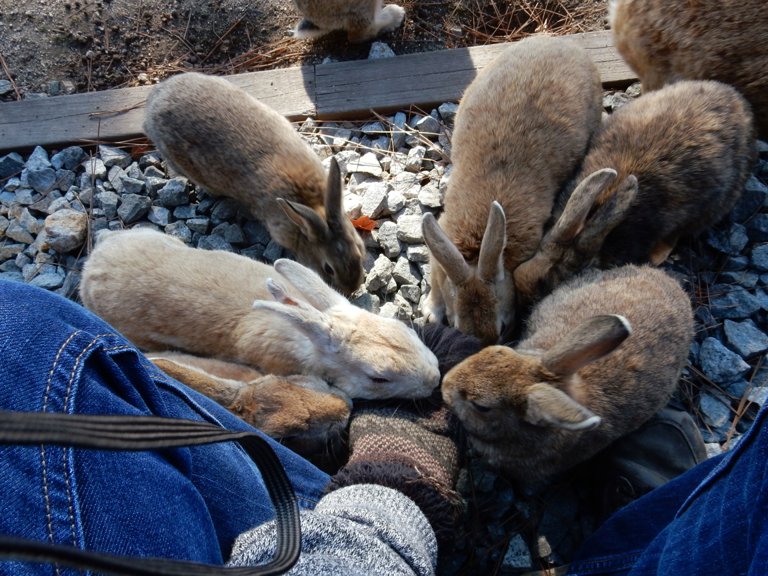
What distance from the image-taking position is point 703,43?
3.10m

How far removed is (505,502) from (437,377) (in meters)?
0.65

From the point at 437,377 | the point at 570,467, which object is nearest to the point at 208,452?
the point at 437,377

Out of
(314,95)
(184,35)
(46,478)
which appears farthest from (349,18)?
(46,478)

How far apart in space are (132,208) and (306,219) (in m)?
1.22

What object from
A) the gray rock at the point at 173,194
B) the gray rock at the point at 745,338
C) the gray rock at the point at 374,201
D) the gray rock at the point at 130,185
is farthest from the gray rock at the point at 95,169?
the gray rock at the point at 745,338

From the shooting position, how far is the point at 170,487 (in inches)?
56.5

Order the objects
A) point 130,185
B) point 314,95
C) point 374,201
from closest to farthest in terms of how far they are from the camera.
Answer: point 374,201 < point 130,185 < point 314,95

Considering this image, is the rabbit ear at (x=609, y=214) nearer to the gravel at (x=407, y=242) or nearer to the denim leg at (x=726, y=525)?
the gravel at (x=407, y=242)

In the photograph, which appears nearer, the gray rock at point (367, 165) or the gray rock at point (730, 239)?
the gray rock at point (730, 239)

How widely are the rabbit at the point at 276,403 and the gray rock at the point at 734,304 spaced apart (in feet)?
6.59

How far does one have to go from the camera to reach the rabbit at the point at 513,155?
3113 millimetres

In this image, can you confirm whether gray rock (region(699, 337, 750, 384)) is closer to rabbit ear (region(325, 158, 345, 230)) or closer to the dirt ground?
rabbit ear (region(325, 158, 345, 230))

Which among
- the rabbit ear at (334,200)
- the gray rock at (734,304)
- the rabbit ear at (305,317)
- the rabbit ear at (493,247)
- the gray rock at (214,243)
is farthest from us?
the gray rock at (214,243)

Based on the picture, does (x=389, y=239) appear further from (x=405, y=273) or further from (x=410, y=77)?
(x=410, y=77)
